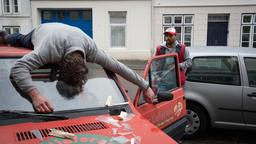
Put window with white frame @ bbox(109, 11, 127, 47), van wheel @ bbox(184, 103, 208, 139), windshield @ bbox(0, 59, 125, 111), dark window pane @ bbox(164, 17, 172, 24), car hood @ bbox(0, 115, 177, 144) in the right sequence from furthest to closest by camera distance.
Result: window with white frame @ bbox(109, 11, 127, 47), dark window pane @ bbox(164, 17, 172, 24), van wheel @ bbox(184, 103, 208, 139), windshield @ bbox(0, 59, 125, 111), car hood @ bbox(0, 115, 177, 144)

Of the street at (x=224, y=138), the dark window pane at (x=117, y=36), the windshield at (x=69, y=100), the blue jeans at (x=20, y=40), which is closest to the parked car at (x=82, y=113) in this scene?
the windshield at (x=69, y=100)

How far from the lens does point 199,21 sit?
52.9ft

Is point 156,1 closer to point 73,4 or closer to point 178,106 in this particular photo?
point 73,4

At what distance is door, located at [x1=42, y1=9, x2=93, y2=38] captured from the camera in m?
17.2

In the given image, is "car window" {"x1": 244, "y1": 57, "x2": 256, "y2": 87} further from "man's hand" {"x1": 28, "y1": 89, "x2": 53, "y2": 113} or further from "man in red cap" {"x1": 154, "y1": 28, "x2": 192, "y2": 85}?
"man's hand" {"x1": 28, "y1": 89, "x2": 53, "y2": 113}

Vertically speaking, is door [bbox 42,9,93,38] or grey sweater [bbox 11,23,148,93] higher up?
door [bbox 42,9,93,38]

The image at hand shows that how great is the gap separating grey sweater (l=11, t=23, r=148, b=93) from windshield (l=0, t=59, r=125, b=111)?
14 cm

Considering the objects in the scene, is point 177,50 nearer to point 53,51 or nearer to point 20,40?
point 20,40

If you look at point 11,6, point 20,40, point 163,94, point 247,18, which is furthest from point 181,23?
point 20,40

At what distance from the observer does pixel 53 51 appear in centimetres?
261

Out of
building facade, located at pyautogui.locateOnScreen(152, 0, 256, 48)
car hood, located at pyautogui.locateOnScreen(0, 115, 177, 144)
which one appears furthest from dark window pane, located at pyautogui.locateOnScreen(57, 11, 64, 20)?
car hood, located at pyautogui.locateOnScreen(0, 115, 177, 144)

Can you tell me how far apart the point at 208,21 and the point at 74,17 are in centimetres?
774

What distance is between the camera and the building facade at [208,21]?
52.0 ft

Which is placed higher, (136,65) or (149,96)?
(149,96)
